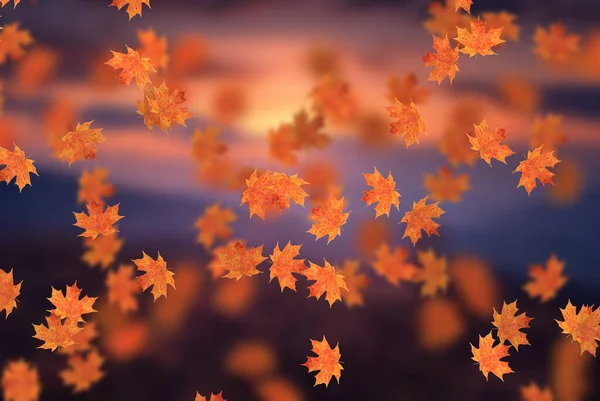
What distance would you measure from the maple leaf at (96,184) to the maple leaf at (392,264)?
1915mm

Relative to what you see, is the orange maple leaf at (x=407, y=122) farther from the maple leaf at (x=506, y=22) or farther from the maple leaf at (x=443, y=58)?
the maple leaf at (x=506, y=22)

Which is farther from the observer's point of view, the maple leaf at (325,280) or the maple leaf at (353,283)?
the maple leaf at (353,283)

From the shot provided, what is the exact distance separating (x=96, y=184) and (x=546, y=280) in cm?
323

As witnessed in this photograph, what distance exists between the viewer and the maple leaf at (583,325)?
3.43m

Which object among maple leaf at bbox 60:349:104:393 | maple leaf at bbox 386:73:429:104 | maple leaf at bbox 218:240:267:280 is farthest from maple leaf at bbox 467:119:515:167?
maple leaf at bbox 60:349:104:393

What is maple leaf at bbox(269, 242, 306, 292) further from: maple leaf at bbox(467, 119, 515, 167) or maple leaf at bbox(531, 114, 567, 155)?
maple leaf at bbox(531, 114, 567, 155)

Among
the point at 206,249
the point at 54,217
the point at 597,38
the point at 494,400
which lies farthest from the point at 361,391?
the point at 597,38

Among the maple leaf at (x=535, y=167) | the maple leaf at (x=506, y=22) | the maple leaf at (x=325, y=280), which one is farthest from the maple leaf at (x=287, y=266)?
the maple leaf at (x=506, y=22)

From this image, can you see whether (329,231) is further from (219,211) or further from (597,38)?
(597,38)

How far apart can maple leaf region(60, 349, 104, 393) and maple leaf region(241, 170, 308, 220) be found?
1643 mm

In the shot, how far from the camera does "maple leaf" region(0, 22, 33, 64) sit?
3.89 m

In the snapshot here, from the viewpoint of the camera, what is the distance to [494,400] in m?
3.77

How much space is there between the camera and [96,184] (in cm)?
383

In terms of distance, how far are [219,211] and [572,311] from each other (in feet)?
8.17
